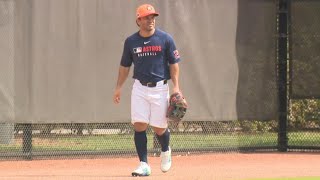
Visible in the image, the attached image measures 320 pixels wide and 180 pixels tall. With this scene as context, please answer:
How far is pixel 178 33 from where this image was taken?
10672 mm

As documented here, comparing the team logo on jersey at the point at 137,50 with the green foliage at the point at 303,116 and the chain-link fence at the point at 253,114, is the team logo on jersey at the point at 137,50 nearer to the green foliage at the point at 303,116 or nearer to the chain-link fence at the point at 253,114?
the chain-link fence at the point at 253,114

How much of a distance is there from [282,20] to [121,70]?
4109mm

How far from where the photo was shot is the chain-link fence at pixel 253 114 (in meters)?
10.8

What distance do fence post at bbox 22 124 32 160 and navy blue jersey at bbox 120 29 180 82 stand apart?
296 centimetres

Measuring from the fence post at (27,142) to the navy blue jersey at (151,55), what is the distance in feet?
9.71

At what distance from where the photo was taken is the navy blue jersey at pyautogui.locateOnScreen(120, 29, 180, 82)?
776cm

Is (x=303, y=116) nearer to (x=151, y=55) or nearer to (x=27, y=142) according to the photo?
(x=27, y=142)

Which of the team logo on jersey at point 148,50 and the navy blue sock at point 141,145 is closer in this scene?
the team logo on jersey at point 148,50

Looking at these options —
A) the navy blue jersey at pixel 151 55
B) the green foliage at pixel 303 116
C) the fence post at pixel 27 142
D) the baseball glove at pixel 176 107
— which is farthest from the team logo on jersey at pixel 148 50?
the green foliage at pixel 303 116

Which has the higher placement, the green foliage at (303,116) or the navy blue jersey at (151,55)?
the navy blue jersey at (151,55)

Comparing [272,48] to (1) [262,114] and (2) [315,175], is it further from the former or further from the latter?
(2) [315,175]

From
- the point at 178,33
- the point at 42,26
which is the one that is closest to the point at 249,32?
the point at 178,33

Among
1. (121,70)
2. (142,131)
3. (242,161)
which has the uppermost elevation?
(121,70)

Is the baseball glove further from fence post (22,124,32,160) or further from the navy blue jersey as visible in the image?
fence post (22,124,32,160)
